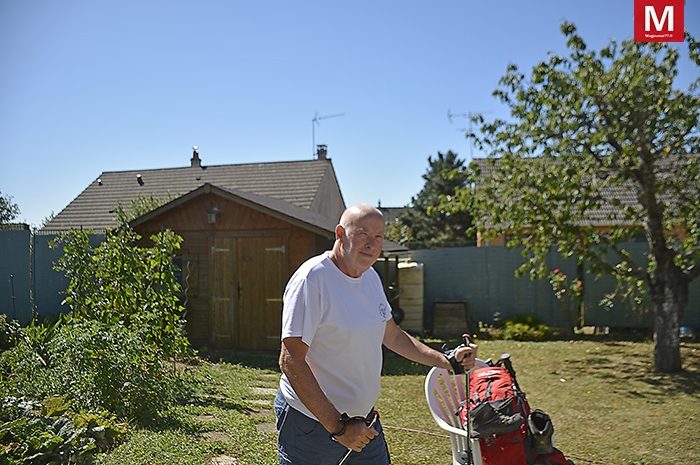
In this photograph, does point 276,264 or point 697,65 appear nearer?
point 697,65

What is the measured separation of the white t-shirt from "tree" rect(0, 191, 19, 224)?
9.85 m

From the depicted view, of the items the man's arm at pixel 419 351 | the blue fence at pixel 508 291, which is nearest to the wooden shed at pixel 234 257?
the blue fence at pixel 508 291

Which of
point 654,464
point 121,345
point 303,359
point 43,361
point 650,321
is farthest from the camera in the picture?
point 650,321

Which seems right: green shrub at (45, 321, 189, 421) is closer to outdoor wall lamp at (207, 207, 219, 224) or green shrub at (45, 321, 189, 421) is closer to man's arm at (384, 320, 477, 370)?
man's arm at (384, 320, 477, 370)

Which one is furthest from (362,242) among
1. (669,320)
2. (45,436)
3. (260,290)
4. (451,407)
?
(260,290)

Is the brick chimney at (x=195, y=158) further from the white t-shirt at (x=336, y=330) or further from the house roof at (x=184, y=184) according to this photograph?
the white t-shirt at (x=336, y=330)

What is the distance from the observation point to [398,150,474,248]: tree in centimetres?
2781

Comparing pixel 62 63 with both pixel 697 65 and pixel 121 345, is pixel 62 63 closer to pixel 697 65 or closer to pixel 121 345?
pixel 121 345

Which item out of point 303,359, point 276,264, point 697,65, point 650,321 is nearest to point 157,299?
point 276,264

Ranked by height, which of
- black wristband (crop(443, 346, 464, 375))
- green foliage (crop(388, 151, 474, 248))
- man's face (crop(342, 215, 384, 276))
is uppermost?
green foliage (crop(388, 151, 474, 248))

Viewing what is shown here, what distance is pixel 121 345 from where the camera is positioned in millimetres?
5582

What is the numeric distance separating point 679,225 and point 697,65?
213cm

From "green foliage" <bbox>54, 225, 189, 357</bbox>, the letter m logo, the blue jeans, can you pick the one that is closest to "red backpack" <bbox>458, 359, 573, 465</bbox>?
the blue jeans

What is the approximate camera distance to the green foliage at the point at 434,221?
2753cm
